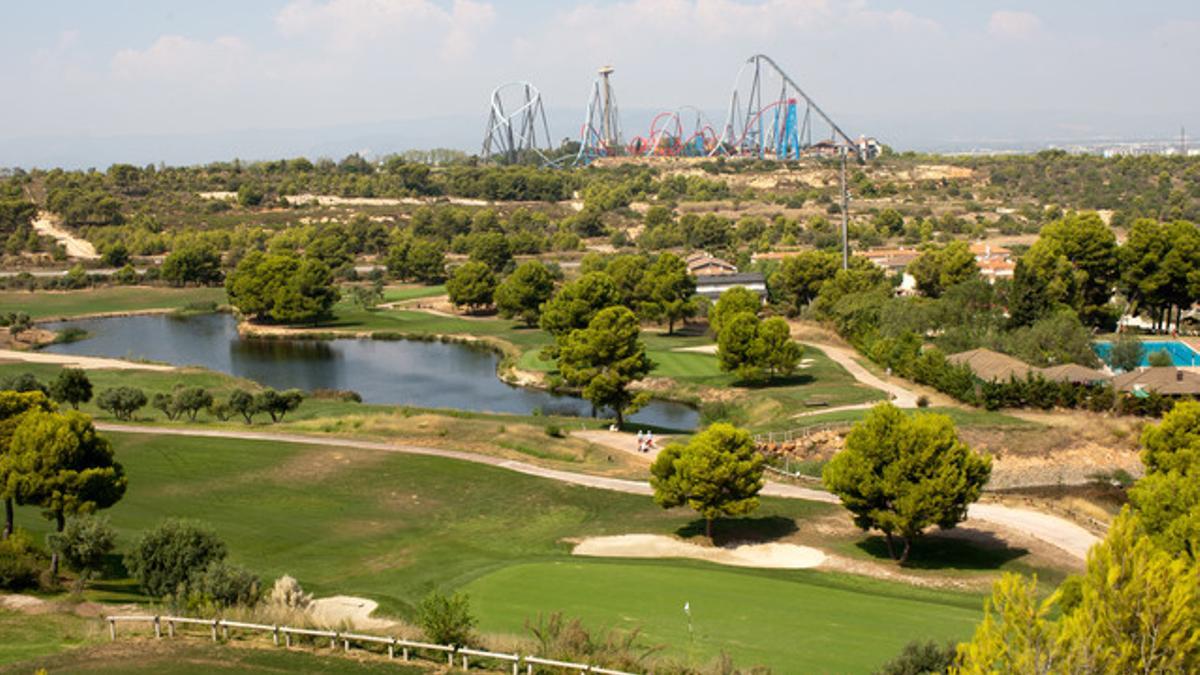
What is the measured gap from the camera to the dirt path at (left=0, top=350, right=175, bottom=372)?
63.1 metres

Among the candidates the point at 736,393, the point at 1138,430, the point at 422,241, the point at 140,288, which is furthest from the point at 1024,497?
the point at 140,288

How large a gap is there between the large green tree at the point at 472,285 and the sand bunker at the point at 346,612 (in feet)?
199

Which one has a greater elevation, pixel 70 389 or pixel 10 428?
pixel 10 428

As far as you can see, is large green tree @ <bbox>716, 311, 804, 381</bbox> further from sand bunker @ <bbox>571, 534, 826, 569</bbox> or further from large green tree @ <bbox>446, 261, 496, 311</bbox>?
large green tree @ <bbox>446, 261, 496, 311</bbox>

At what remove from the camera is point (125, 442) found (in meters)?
40.2

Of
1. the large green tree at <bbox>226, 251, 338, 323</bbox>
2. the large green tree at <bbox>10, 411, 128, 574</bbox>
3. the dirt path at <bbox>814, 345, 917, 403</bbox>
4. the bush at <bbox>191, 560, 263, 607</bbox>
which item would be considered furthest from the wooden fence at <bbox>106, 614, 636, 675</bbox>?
the large green tree at <bbox>226, 251, 338, 323</bbox>

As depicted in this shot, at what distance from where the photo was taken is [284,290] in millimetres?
84062

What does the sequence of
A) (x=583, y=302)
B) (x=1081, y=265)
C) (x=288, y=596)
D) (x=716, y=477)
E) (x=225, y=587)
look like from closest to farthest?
(x=225, y=587) < (x=288, y=596) < (x=716, y=477) < (x=583, y=302) < (x=1081, y=265)

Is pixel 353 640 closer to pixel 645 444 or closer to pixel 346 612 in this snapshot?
pixel 346 612

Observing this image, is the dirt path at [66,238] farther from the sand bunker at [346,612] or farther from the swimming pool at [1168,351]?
the sand bunker at [346,612]

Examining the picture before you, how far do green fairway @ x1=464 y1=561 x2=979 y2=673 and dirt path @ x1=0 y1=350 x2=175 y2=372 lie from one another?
→ 41.6 metres

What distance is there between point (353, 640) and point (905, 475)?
15.1 meters

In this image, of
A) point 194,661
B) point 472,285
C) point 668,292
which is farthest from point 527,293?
point 194,661

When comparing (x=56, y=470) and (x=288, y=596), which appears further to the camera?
(x=56, y=470)
